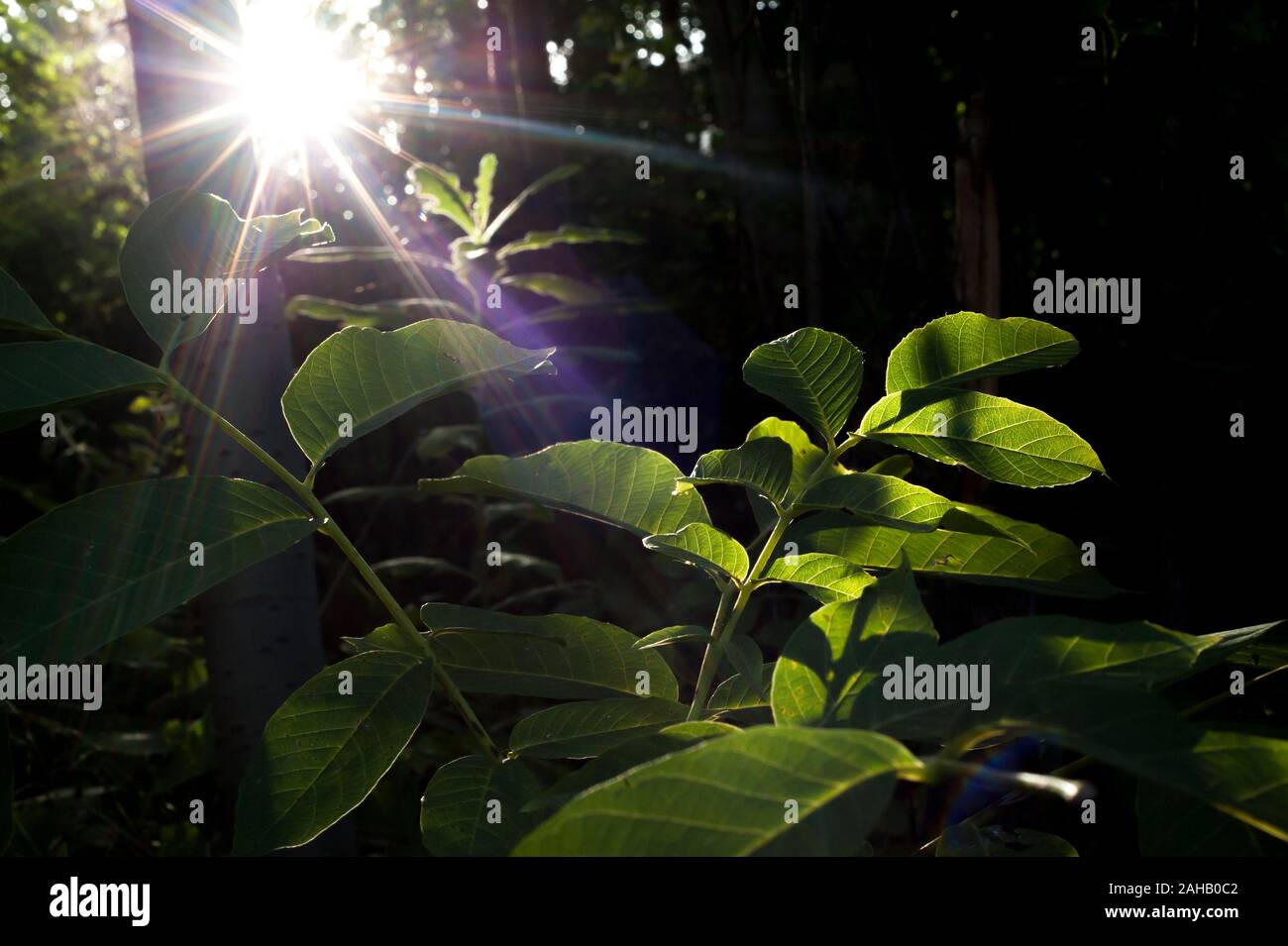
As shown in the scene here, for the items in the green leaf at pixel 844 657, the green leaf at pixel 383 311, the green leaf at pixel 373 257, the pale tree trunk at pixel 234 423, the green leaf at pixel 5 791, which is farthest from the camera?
the green leaf at pixel 373 257

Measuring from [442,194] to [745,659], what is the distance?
5.97ft

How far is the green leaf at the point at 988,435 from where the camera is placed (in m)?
0.71

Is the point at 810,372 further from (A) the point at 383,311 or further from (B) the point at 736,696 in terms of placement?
(A) the point at 383,311

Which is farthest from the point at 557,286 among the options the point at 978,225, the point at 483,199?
the point at 978,225

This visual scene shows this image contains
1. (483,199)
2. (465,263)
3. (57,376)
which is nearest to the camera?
(57,376)

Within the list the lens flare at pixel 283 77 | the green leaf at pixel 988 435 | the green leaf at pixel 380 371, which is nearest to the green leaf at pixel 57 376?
the green leaf at pixel 380 371

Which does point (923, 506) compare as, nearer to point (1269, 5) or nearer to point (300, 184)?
point (1269, 5)

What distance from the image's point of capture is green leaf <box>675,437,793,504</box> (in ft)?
2.34

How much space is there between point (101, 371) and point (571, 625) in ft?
1.30

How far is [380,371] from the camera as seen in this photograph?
0.74m

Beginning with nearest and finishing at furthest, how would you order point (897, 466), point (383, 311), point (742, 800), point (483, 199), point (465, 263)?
point (742, 800) → point (897, 466) → point (383, 311) → point (465, 263) → point (483, 199)

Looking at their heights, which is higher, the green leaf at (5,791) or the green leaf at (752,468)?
the green leaf at (752,468)

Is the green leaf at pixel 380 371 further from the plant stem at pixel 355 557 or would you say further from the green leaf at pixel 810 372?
the green leaf at pixel 810 372
